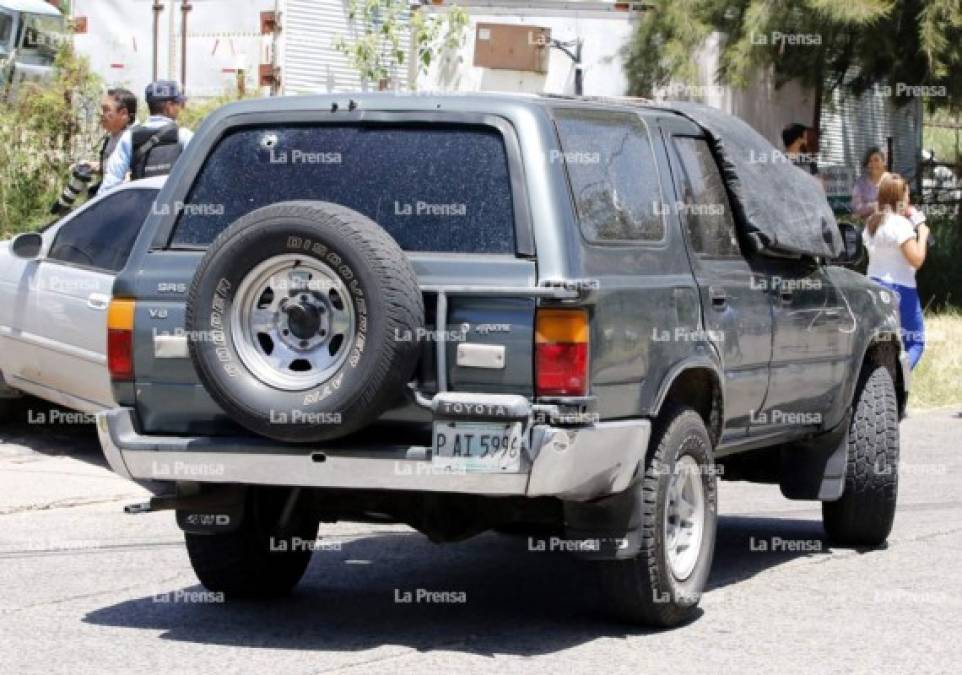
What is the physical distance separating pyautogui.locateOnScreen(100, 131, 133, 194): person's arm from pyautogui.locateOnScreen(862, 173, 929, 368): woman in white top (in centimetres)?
550

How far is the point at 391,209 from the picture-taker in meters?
6.46

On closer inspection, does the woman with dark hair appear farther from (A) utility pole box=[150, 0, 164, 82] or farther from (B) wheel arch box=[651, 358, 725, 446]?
(B) wheel arch box=[651, 358, 725, 446]

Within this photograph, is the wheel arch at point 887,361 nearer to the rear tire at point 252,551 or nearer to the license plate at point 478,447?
the rear tire at point 252,551

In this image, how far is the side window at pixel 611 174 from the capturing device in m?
6.50

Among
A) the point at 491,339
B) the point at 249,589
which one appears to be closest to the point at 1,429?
the point at 249,589

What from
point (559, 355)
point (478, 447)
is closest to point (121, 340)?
point (478, 447)

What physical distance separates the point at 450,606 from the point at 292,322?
161cm

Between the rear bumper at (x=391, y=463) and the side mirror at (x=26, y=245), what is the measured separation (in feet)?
12.2

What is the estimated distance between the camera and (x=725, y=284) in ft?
24.0

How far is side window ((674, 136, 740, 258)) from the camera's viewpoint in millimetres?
7242

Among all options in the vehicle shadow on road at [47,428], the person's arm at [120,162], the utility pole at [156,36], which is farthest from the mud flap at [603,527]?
the utility pole at [156,36]

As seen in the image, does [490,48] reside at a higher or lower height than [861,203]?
higher

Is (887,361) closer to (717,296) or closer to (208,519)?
(717,296)

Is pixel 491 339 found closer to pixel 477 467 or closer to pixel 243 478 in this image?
pixel 477 467
